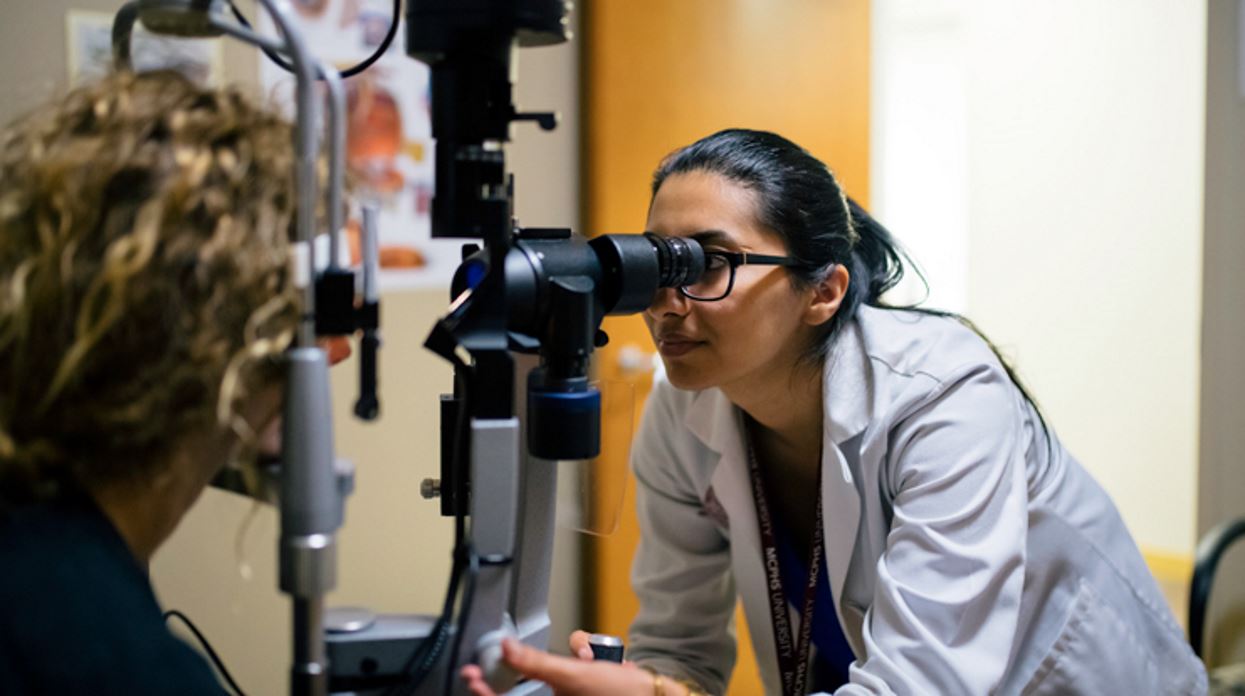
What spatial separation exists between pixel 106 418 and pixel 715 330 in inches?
32.3

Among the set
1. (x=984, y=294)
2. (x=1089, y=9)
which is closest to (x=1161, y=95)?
(x=1089, y=9)

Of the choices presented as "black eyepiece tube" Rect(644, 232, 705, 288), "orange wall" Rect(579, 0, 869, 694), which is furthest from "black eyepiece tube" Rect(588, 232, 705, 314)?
"orange wall" Rect(579, 0, 869, 694)

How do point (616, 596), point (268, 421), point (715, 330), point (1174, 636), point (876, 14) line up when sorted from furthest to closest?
point (876, 14) < point (616, 596) < point (1174, 636) < point (715, 330) < point (268, 421)

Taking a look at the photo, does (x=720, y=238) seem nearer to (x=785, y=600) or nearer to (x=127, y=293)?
(x=785, y=600)

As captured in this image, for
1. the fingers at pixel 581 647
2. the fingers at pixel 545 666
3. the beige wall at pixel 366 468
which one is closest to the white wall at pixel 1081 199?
the beige wall at pixel 366 468

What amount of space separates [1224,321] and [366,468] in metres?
1.94

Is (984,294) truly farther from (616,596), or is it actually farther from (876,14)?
(616,596)

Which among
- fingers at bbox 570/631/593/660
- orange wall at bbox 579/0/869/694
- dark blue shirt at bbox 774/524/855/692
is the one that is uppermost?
orange wall at bbox 579/0/869/694

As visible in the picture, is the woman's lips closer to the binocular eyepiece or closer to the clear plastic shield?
the clear plastic shield

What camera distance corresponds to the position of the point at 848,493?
141 centimetres

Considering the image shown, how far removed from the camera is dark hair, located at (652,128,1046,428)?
146 centimetres

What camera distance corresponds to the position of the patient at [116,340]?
Result: 2.38 ft

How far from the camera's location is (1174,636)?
1533 millimetres

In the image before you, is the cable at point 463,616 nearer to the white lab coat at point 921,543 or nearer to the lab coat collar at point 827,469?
the white lab coat at point 921,543
